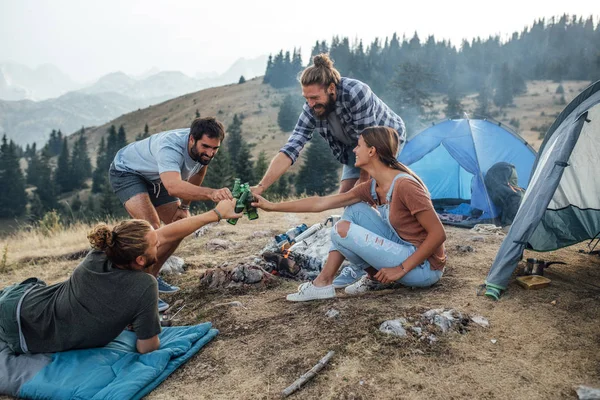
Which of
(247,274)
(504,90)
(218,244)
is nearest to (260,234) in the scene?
(218,244)

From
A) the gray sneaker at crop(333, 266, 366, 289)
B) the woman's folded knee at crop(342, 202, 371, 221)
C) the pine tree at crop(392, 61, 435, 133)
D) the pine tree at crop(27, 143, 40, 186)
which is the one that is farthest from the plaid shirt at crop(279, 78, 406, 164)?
the pine tree at crop(27, 143, 40, 186)

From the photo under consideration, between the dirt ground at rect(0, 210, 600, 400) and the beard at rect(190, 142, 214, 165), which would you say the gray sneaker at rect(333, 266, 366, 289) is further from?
the beard at rect(190, 142, 214, 165)

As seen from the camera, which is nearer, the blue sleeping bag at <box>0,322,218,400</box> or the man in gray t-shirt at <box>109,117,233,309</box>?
the blue sleeping bag at <box>0,322,218,400</box>

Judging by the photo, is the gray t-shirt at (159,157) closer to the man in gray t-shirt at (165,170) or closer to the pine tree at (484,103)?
the man in gray t-shirt at (165,170)

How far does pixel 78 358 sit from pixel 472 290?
3243 mm

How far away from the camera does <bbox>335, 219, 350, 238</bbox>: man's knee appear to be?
372 cm

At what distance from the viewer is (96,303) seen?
9.79 feet

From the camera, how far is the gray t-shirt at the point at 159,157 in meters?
4.25

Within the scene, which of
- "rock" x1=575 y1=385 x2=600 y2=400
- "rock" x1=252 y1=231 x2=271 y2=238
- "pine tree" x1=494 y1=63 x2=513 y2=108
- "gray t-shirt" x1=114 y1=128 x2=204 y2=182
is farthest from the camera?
"pine tree" x1=494 y1=63 x2=513 y2=108

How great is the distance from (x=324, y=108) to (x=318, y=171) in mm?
36704

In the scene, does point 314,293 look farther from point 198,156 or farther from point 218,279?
point 198,156

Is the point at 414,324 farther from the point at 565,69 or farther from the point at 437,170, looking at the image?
the point at 565,69

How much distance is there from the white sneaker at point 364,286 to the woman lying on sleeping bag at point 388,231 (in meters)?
0.17

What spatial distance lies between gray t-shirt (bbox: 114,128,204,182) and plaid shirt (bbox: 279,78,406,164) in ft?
3.61
